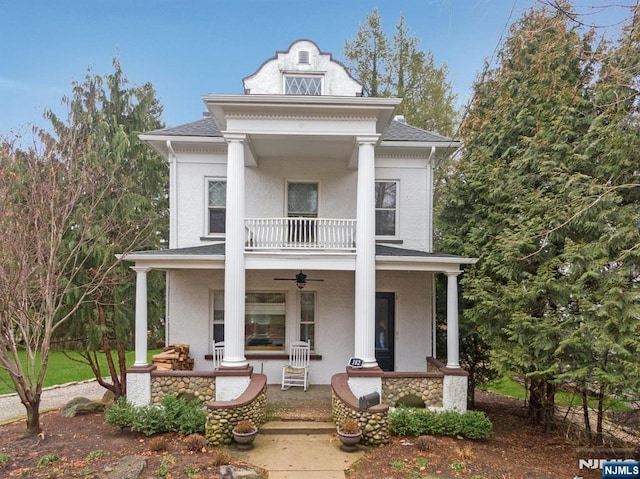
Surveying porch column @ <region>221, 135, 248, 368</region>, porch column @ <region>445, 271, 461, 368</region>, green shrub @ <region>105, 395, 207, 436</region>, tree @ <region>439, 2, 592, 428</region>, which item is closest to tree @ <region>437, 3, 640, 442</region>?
tree @ <region>439, 2, 592, 428</region>

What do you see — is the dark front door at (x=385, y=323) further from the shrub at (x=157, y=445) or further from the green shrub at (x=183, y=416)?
the shrub at (x=157, y=445)

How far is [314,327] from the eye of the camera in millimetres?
Result: 10289

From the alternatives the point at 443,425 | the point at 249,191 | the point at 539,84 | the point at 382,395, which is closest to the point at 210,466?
the point at 382,395

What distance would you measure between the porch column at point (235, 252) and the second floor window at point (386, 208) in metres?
4.18

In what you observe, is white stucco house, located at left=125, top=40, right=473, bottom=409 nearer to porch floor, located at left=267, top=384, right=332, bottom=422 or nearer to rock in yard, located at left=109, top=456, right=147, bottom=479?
porch floor, located at left=267, top=384, right=332, bottom=422

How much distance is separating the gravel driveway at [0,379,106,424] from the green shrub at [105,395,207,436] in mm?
4460

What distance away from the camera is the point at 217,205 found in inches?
412

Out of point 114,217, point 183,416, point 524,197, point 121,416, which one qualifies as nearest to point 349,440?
point 183,416

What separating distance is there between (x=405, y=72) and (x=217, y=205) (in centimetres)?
1237

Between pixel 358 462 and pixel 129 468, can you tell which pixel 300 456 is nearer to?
pixel 358 462

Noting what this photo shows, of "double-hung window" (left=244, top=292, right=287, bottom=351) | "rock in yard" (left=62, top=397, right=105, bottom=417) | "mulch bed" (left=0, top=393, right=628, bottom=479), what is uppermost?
"double-hung window" (left=244, top=292, right=287, bottom=351)

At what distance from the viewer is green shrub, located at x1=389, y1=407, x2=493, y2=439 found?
7.41 meters

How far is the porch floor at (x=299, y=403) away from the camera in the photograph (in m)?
7.65

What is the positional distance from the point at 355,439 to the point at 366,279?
10.3ft
